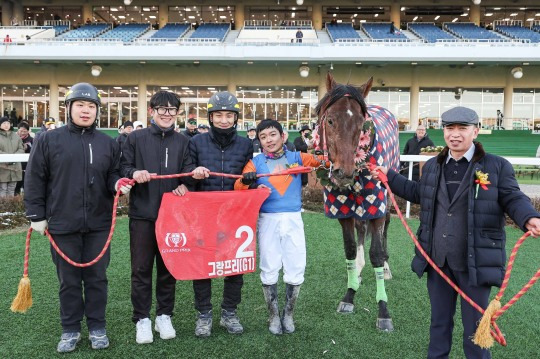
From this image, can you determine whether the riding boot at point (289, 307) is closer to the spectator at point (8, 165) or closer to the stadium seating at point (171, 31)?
the spectator at point (8, 165)

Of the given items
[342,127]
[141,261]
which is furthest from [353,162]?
[141,261]

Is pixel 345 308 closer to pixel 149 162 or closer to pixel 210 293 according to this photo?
pixel 210 293

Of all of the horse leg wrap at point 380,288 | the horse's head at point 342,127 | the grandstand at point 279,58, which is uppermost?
the grandstand at point 279,58

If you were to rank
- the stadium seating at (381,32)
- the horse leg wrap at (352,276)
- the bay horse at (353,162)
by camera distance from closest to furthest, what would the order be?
the bay horse at (353,162)
the horse leg wrap at (352,276)
the stadium seating at (381,32)

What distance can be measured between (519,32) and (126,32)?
21.3m

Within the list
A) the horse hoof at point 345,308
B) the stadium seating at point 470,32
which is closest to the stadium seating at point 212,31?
the stadium seating at point 470,32

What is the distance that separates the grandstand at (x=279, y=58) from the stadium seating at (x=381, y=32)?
7.7 inches

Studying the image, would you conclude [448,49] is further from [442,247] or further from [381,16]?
[442,247]

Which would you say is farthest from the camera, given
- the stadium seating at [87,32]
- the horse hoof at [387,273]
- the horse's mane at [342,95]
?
the stadium seating at [87,32]

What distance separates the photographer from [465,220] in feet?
8.58

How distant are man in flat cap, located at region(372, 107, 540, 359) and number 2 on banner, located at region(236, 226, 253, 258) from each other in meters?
1.40

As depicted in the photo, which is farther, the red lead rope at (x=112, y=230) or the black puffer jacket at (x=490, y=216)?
the red lead rope at (x=112, y=230)

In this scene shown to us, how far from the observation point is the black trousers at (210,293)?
3.63 metres

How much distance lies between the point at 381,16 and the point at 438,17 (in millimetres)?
3483
